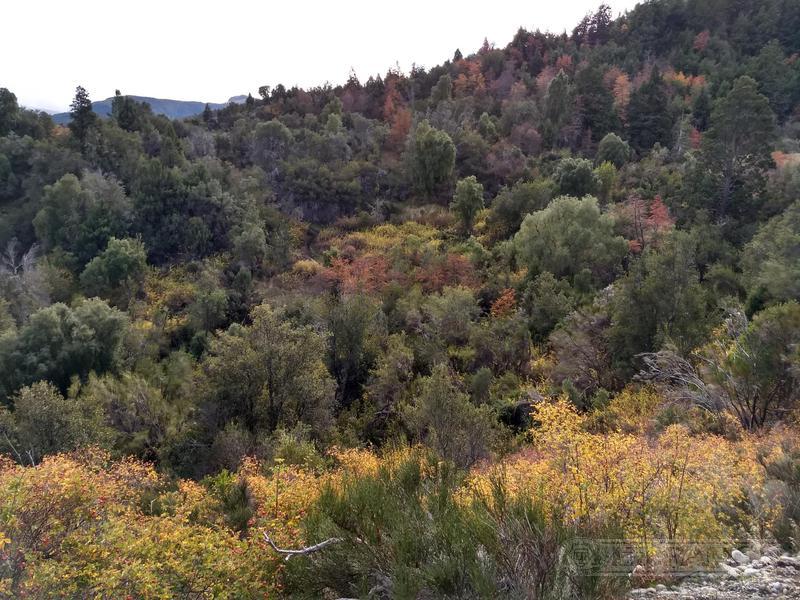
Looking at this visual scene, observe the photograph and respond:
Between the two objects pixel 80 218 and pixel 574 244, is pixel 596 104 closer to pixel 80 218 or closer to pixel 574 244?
pixel 574 244

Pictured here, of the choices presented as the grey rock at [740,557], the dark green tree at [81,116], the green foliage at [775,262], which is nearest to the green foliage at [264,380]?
the grey rock at [740,557]

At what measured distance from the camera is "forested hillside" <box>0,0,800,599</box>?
543cm

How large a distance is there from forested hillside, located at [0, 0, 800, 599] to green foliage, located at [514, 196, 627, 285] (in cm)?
16

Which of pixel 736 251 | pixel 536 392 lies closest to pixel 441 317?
pixel 536 392

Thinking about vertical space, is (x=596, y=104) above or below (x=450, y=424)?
above

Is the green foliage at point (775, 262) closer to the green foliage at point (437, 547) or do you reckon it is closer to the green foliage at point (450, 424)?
the green foliage at point (450, 424)

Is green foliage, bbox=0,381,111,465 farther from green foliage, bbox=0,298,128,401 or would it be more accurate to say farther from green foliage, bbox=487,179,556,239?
green foliage, bbox=487,179,556,239

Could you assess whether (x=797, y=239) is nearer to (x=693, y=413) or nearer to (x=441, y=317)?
(x=693, y=413)

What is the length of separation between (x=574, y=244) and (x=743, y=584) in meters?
22.8

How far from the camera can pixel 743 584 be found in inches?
161

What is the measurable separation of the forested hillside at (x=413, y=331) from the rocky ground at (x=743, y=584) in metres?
0.33

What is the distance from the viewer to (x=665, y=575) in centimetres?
429

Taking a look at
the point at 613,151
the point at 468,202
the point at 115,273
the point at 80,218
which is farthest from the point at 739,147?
the point at 80,218

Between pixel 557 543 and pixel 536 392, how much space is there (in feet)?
45.0
